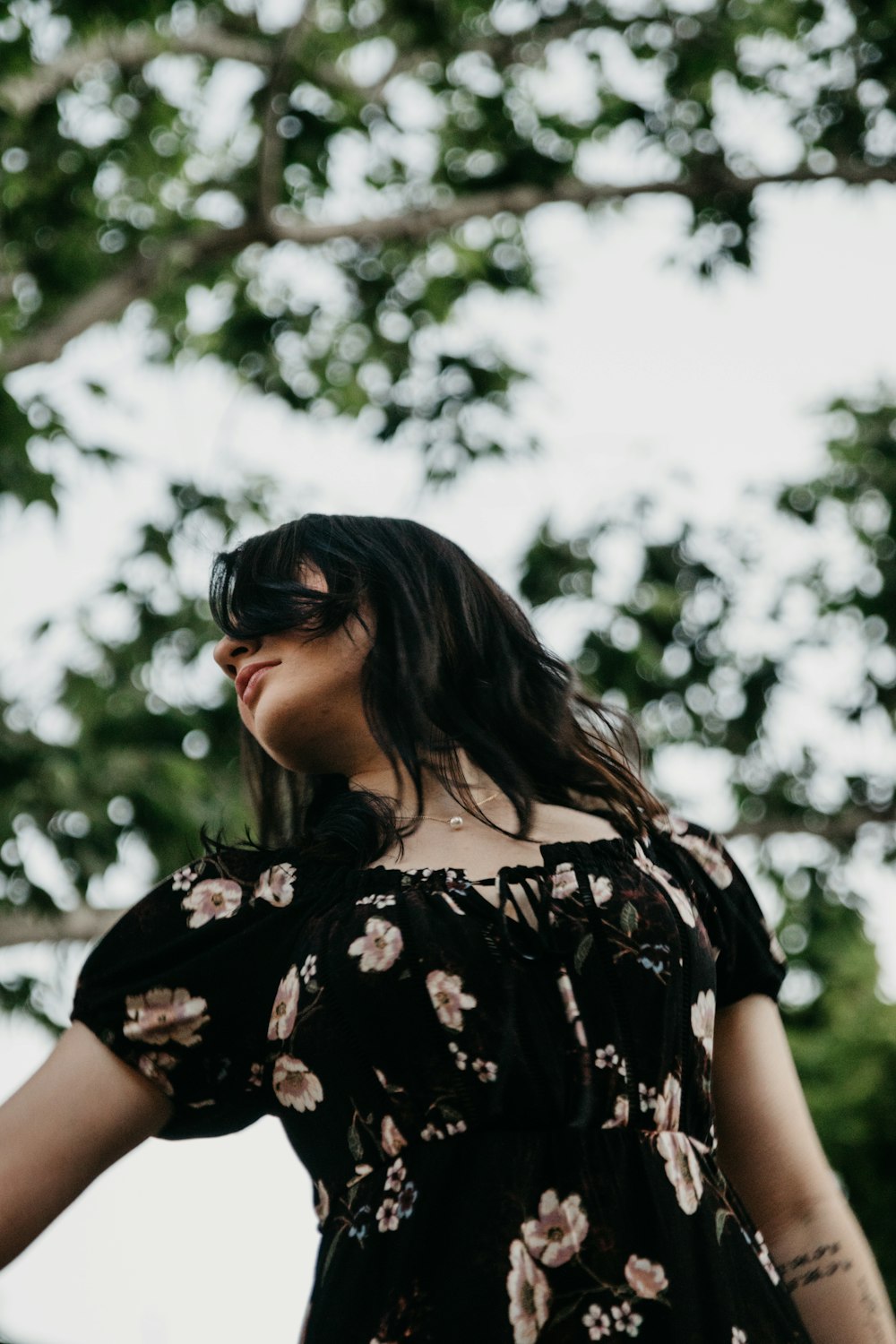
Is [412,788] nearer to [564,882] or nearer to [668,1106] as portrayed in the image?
[564,882]

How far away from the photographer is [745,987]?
1840mm

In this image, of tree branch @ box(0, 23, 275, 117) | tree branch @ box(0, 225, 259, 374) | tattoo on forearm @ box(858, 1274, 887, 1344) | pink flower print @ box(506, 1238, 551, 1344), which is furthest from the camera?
tree branch @ box(0, 23, 275, 117)

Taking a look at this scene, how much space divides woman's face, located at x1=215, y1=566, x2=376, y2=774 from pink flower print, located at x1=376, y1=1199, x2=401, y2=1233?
0.56m

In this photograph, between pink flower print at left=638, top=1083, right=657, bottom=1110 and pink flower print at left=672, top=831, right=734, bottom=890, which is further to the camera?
pink flower print at left=672, top=831, right=734, bottom=890

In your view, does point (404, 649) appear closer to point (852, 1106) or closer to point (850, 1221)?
point (850, 1221)

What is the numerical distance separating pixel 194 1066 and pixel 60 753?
3.94 meters

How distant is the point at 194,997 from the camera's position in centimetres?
160

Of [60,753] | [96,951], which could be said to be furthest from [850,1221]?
[60,753]

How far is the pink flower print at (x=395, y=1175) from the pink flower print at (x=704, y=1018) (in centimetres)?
34

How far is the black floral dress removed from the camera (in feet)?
4.71

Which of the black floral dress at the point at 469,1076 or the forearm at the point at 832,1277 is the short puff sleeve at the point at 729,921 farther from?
the forearm at the point at 832,1277

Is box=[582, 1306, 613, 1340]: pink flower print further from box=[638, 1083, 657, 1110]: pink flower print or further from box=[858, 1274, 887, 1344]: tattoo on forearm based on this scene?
box=[858, 1274, 887, 1344]: tattoo on forearm

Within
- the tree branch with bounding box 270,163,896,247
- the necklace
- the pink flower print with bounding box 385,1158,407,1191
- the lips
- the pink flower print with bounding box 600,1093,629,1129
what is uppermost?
the lips

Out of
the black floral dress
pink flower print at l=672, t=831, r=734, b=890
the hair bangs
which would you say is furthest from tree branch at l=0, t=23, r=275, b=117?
the black floral dress
